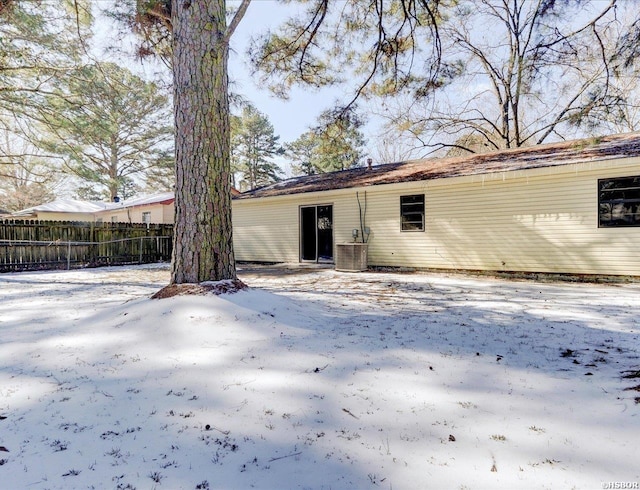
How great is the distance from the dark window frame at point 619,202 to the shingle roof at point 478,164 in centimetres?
50

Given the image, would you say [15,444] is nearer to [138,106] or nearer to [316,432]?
[316,432]

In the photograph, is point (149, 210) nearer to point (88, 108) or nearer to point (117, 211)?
point (117, 211)

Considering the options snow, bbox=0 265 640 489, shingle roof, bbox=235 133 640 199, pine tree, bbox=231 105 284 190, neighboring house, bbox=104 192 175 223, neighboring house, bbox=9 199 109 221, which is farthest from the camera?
pine tree, bbox=231 105 284 190

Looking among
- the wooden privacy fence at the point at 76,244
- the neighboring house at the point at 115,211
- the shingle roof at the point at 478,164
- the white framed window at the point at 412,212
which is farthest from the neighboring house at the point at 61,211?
the white framed window at the point at 412,212

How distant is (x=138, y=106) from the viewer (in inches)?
773

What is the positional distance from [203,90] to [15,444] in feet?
11.8

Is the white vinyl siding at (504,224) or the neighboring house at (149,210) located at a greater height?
the neighboring house at (149,210)

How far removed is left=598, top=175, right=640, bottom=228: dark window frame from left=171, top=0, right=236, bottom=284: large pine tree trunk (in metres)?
7.12

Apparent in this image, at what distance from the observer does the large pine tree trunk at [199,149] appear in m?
3.97

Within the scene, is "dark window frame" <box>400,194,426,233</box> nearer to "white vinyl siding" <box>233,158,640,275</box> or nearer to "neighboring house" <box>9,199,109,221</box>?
"white vinyl siding" <box>233,158,640,275</box>

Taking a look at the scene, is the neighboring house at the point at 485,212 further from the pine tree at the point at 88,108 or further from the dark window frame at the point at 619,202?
the pine tree at the point at 88,108

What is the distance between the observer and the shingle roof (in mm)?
7288

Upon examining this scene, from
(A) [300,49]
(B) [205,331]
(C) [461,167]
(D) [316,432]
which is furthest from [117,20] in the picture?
(C) [461,167]

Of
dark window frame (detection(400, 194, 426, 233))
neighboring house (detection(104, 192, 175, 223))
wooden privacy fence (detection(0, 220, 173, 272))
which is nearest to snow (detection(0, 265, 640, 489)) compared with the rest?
dark window frame (detection(400, 194, 426, 233))
